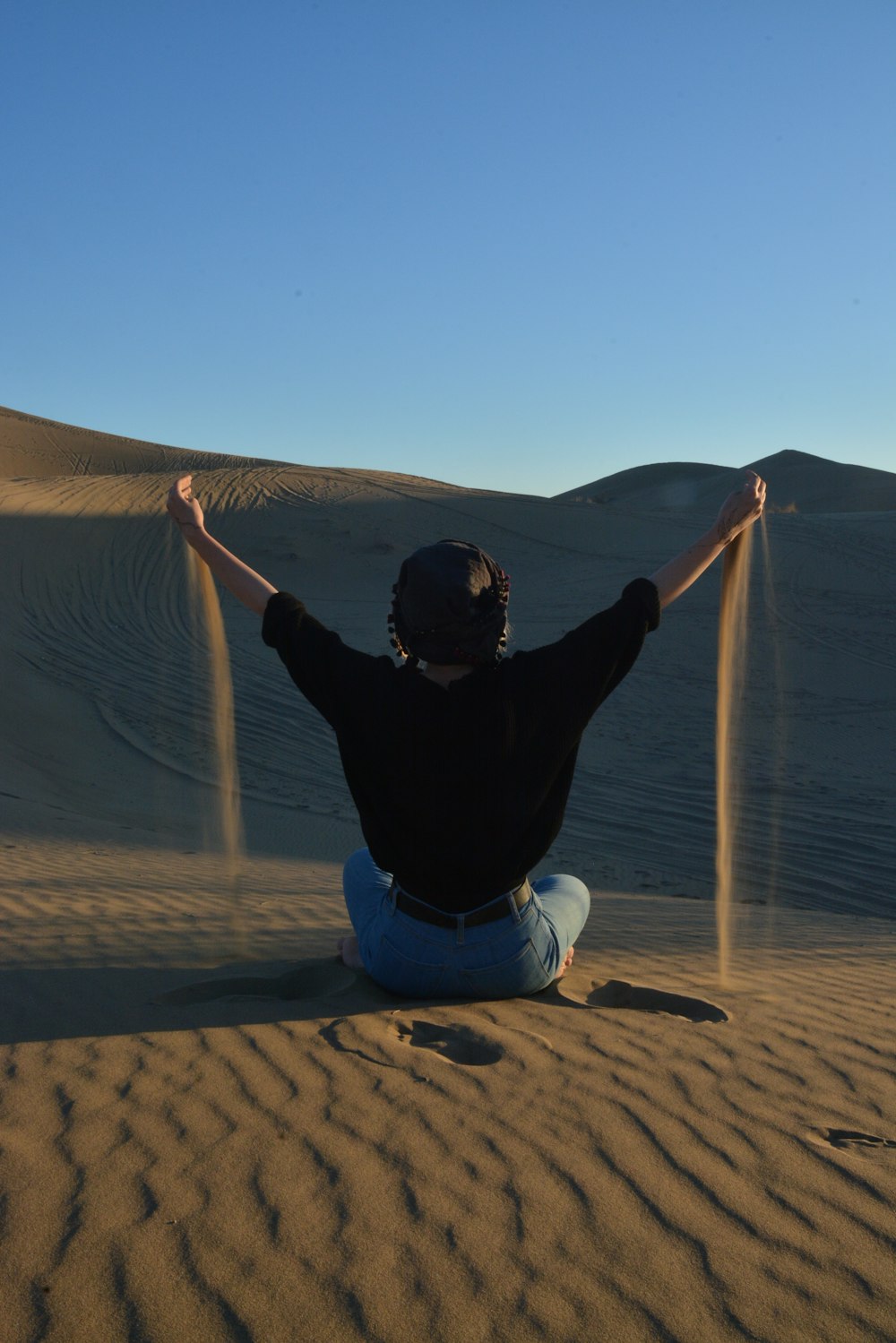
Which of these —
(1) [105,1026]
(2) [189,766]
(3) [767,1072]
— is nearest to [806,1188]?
(3) [767,1072]

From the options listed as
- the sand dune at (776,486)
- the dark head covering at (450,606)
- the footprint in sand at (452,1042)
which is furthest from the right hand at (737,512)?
the sand dune at (776,486)

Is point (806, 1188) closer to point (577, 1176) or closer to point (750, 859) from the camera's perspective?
point (577, 1176)

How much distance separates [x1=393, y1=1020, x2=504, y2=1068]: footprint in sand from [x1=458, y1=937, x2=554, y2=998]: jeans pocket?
0.62 feet

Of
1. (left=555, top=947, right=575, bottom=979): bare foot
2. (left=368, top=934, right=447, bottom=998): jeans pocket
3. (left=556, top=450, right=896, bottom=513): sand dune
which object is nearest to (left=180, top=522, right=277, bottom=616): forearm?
(left=368, top=934, right=447, bottom=998): jeans pocket

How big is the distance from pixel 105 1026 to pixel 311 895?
2.84m

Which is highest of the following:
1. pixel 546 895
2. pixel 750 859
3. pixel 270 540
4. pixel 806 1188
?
pixel 270 540

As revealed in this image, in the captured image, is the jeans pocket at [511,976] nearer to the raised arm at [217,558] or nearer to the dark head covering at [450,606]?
the dark head covering at [450,606]

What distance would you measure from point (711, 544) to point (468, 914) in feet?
4.52

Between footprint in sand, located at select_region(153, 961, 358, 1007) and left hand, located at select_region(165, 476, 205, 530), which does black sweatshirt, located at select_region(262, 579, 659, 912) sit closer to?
left hand, located at select_region(165, 476, 205, 530)

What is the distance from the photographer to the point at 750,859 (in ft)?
26.5

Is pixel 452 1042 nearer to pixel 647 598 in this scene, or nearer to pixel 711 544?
pixel 647 598

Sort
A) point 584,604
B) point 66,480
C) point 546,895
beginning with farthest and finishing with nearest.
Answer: point 66,480, point 584,604, point 546,895

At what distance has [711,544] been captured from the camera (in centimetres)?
330

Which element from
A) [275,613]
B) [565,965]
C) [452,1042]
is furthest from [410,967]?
[275,613]
